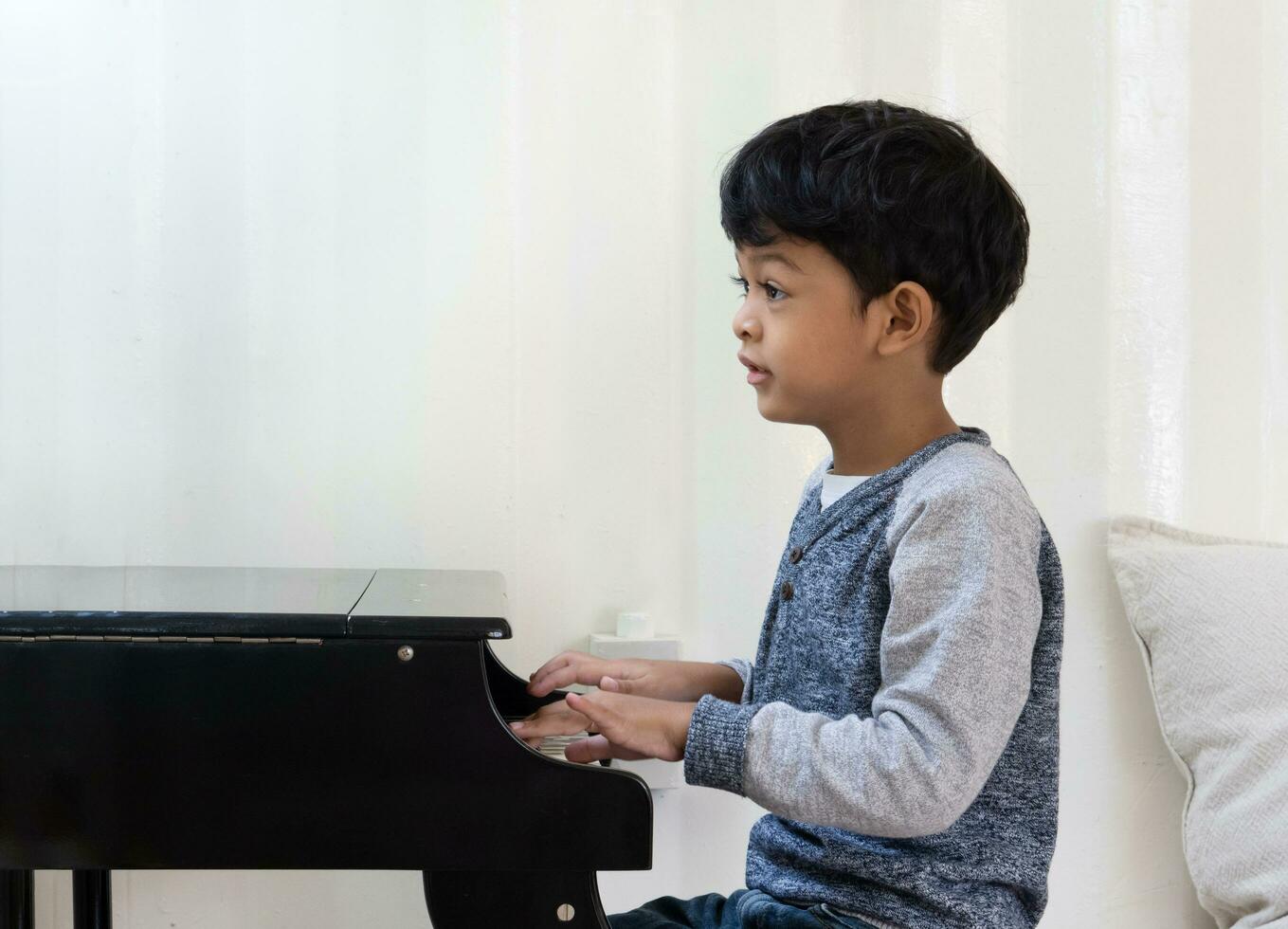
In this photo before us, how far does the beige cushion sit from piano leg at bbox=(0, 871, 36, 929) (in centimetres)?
128

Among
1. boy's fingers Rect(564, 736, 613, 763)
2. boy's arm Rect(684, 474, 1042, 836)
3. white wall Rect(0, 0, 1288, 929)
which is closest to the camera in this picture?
boy's arm Rect(684, 474, 1042, 836)

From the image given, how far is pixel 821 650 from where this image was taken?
93cm

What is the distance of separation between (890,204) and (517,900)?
1.98 ft

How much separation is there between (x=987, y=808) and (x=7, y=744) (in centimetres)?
72

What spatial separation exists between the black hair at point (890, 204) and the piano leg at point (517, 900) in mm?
503

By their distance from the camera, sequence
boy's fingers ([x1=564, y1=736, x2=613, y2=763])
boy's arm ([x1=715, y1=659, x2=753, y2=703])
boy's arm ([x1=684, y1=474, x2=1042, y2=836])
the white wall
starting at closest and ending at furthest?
boy's arm ([x1=684, y1=474, x2=1042, y2=836]), boy's fingers ([x1=564, y1=736, x2=613, y2=763]), boy's arm ([x1=715, y1=659, x2=753, y2=703]), the white wall

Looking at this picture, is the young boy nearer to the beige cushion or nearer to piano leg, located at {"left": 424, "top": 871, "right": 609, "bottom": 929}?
piano leg, located at {"left": 424, "top": 871, "right": 609, "bottom": 929}

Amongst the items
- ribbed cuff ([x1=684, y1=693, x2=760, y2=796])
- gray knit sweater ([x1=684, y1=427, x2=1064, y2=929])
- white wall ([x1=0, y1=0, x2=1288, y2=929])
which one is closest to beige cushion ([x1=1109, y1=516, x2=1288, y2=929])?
white wall ([x1=0, y1=0, x2=1288, y2=929])

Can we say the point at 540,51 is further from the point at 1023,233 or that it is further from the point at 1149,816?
the point at 1149,816

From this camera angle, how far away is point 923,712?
79cm

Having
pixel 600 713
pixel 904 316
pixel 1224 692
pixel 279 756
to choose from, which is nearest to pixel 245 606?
pixel 279 756

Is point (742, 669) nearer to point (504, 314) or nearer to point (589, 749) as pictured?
point (589, 749)

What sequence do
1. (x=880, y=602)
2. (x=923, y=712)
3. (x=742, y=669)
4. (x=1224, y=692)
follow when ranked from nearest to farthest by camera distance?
(x=923, y=712), (x=880, y=602), (x=742, y=669), (x=1224, y=692)

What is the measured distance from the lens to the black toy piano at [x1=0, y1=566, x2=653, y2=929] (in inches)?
31.6
